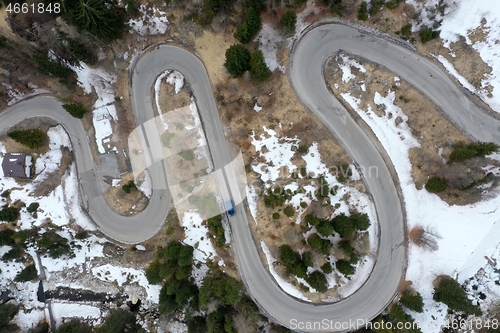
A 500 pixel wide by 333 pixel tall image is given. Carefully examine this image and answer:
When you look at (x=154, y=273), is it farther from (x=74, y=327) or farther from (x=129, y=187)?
(x=74, y=327)

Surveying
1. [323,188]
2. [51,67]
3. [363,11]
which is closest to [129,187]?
[51,67]

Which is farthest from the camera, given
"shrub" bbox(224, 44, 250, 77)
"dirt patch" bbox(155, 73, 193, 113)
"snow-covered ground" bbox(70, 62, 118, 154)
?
"snow-covered ground" bbox(70, 62, 118, 154)

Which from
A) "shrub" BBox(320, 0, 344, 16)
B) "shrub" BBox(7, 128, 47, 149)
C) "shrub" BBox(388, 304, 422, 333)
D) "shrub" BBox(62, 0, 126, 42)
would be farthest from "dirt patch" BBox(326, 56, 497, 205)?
"shrub" BBox(7, 128, 47, 149)

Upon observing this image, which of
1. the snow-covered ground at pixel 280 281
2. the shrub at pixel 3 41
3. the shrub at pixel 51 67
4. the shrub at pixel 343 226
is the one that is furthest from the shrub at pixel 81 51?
the shrub at pixel 343 226

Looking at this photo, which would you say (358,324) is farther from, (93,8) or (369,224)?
(93,8)

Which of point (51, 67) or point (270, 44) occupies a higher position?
point (51, 67)

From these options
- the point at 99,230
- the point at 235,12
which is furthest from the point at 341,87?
the point at 99,230

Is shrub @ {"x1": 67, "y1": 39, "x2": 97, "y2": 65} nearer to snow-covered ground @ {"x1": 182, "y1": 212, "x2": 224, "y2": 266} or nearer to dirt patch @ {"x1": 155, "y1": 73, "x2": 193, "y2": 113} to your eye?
dirt patch @ {"x1": 155, "y1": 73, "x2": 193, "y2": 113}
